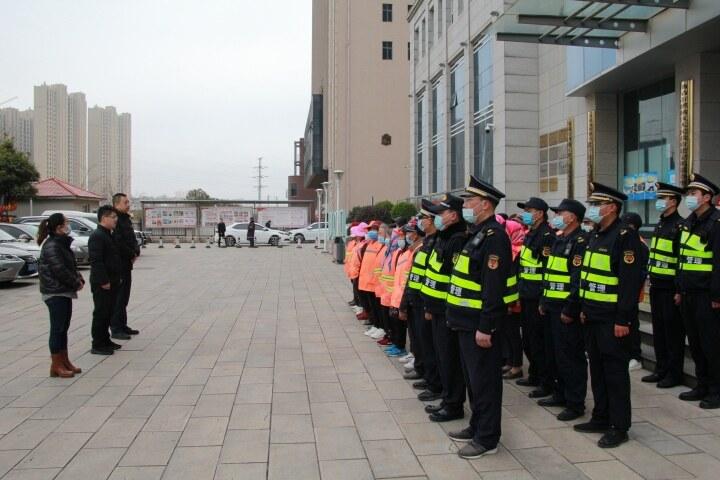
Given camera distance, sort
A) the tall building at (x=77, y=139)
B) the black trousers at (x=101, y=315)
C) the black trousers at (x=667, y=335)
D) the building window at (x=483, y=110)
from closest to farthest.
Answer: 1. the black trousers at (x=667, y=335)
2. the black trousers at (x=101, y=315)
3. the building window at (x=483, y=110)
4. the tall building at (x=77, y=139)

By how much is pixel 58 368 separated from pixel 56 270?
1.10 metres

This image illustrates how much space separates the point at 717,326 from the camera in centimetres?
562

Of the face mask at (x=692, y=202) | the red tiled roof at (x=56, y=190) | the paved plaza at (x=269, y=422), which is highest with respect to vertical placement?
the red tiled roof at (x=56, y=190)

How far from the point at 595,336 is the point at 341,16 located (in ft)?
154

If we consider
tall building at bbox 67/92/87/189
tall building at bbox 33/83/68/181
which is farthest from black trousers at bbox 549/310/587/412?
tall building at bbox 67/92/87/189

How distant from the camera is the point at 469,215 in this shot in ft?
15.8

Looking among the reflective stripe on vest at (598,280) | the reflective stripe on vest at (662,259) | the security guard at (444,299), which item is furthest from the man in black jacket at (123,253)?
the reflective stripe on vest at (662,259)

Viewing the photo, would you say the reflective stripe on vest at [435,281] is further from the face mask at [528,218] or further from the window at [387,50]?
the window at [387,50]

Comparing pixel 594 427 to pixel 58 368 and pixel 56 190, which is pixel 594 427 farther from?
pixel 56 190

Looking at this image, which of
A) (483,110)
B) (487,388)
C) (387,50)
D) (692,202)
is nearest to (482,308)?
(487,388)

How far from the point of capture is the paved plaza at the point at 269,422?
434 cm

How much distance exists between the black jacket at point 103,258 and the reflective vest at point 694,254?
259 inches

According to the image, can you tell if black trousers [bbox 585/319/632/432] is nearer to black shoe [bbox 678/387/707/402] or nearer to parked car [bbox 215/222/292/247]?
black shoe [bbox 678/387/707/402]

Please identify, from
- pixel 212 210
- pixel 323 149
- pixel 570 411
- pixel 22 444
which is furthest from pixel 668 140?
pixel 323 149
